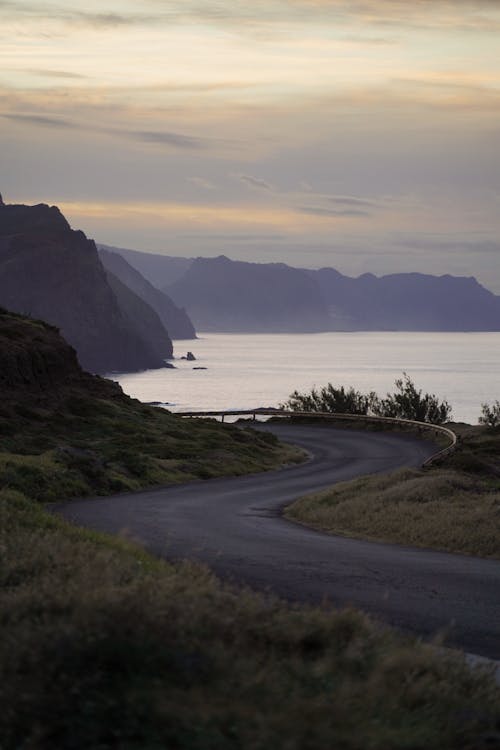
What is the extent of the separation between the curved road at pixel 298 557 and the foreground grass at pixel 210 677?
1.36m

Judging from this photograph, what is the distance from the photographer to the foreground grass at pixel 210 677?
21.2 feet

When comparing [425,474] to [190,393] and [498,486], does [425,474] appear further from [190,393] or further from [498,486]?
[190,393]

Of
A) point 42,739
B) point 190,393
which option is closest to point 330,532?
point 42,739

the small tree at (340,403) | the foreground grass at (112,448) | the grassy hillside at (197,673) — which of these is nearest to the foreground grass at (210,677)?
the grassy hillside at (197,673)

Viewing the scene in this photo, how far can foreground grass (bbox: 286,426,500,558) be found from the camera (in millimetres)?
20469

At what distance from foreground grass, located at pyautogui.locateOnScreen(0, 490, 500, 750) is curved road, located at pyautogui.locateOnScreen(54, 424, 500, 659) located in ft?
4.47

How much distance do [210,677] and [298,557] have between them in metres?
11.0

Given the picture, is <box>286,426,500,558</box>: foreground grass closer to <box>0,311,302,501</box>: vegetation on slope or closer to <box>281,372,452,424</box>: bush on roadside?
<box>0,311,302,501</box>: vegetation on slope

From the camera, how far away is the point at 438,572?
1662 cm

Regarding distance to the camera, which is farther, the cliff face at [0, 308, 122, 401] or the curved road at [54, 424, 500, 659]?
the cliff face at [0, 308, 122, 401]

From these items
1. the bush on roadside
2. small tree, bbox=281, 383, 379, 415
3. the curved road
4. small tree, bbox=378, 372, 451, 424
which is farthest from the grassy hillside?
small tree, bbox=281, 383, 379, 415

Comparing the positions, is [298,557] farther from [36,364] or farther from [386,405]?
[386,405]

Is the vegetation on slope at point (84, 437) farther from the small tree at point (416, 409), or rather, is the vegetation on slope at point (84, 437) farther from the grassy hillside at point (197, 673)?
the grassy hillside at point (197, 673)

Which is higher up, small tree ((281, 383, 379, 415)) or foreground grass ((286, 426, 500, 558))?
small tree ((281, 383, 379, 415))
